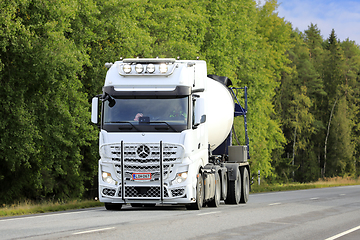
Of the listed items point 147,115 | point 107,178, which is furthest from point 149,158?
point 107,178

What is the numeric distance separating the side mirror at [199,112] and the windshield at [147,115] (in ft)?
1.12

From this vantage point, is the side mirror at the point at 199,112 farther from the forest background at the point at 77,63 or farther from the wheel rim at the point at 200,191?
the forest background at the point at 77,63

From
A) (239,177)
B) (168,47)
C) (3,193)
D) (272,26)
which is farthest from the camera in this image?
(272,26)

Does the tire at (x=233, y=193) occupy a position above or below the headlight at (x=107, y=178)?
below

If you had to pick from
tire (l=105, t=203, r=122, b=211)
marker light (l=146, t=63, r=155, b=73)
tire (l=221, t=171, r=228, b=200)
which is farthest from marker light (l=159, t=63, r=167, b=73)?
tire (l=221, t=171, r=228, b=200)

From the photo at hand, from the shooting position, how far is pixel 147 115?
15695 millimetres

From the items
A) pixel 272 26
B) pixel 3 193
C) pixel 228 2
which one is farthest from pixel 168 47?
pixel 272 26

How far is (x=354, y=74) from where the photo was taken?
92000 millimetres

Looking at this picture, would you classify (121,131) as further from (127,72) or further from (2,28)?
(2,28)

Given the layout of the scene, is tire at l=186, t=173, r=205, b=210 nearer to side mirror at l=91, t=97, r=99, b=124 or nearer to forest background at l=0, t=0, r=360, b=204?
side mirror at l=91, t=97, r=99, b=124

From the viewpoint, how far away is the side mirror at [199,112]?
16.0 m

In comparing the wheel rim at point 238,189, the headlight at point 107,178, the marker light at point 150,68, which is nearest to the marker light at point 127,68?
the marker light at point 150,68

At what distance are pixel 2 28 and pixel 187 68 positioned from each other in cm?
733

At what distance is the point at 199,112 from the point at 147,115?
145cm
